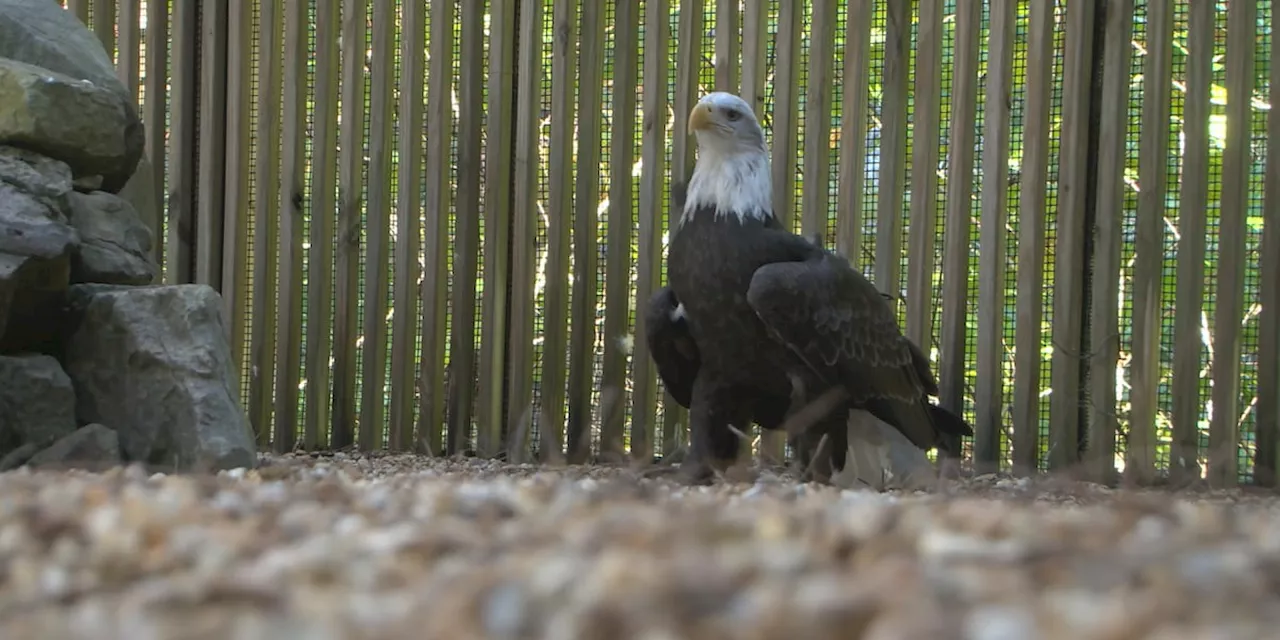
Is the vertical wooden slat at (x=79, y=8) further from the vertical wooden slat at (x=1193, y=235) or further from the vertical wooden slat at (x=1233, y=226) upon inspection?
the vertical wooden slat at (x=1233, y=226)

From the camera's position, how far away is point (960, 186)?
3.54 m

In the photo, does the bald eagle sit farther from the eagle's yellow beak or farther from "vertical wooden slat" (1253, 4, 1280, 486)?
"vertical wooden slat" (1253, 4, 1280, 486)

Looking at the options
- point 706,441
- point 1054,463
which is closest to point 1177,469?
point 1054,463

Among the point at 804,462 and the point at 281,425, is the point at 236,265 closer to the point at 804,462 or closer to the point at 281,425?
the point at 281,425

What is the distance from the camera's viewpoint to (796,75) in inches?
146

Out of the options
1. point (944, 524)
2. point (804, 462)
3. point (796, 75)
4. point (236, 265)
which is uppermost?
point (796, 75)

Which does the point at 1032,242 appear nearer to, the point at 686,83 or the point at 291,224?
the point at 686,83

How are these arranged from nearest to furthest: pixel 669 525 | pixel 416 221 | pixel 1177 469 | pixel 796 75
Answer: pixel 669 525 → pixel 1177 469 → pixel 796 75 → pixel 416 221

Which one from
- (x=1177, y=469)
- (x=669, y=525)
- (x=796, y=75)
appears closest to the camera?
(x=669, y=525)

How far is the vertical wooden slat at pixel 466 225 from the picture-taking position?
4027 millimetres

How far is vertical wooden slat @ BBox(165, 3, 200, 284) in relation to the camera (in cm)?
433

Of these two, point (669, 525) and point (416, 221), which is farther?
point (416, 221)

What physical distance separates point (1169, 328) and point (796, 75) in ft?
4.55

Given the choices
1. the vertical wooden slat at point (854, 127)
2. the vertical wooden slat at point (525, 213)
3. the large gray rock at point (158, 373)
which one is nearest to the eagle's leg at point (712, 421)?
the vertical wooden slat at point (854, 127)
